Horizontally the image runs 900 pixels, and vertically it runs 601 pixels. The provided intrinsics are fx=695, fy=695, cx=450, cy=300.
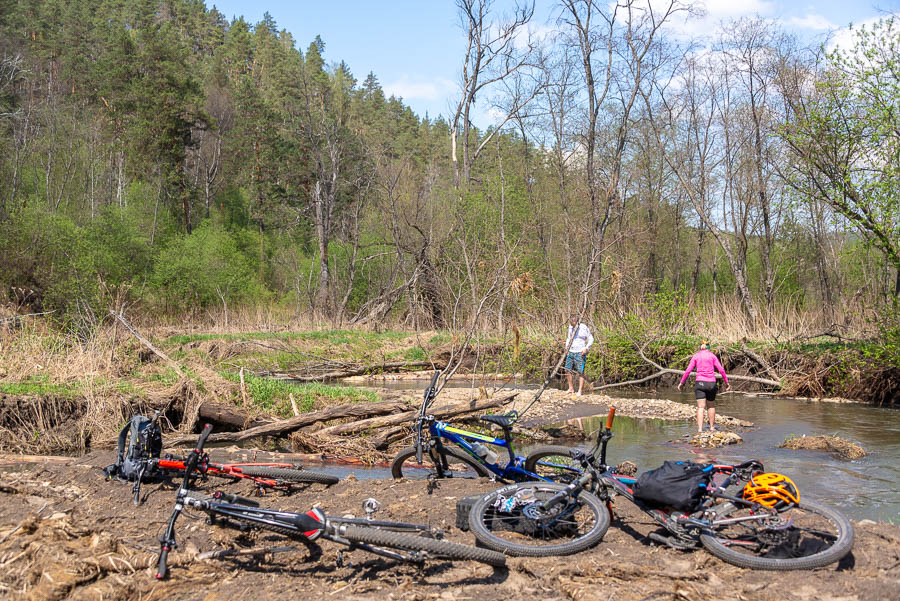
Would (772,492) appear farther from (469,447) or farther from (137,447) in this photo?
(137,447)

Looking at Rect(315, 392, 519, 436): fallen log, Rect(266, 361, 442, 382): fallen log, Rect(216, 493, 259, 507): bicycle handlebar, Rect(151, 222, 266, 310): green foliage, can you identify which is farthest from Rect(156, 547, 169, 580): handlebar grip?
Rect(151, 222, 266, 310): green foliage

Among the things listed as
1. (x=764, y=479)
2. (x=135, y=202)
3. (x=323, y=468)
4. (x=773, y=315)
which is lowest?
(x=323, y=468)

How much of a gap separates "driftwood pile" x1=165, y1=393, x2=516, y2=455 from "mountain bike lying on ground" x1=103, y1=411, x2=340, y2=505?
3739mm

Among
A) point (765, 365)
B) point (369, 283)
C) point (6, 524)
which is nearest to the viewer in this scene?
point (6, 524)

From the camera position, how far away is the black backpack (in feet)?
24.5

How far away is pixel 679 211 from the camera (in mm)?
41656

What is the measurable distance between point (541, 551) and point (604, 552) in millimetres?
542

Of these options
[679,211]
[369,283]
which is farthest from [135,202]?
[679,211]

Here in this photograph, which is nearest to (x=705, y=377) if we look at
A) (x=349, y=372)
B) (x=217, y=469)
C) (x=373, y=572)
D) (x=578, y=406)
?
(x=578, y=406)

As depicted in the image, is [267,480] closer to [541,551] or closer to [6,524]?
[6,524]

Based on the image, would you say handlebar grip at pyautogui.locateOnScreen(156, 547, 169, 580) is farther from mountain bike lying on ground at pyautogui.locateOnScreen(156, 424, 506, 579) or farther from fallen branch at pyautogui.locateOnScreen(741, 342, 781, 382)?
fallen branch at pyautogui.locateOnScreen(741, 342, 781, 382)

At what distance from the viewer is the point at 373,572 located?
208 inches

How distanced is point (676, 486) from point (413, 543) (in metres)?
2.30

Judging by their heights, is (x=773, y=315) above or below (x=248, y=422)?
above
